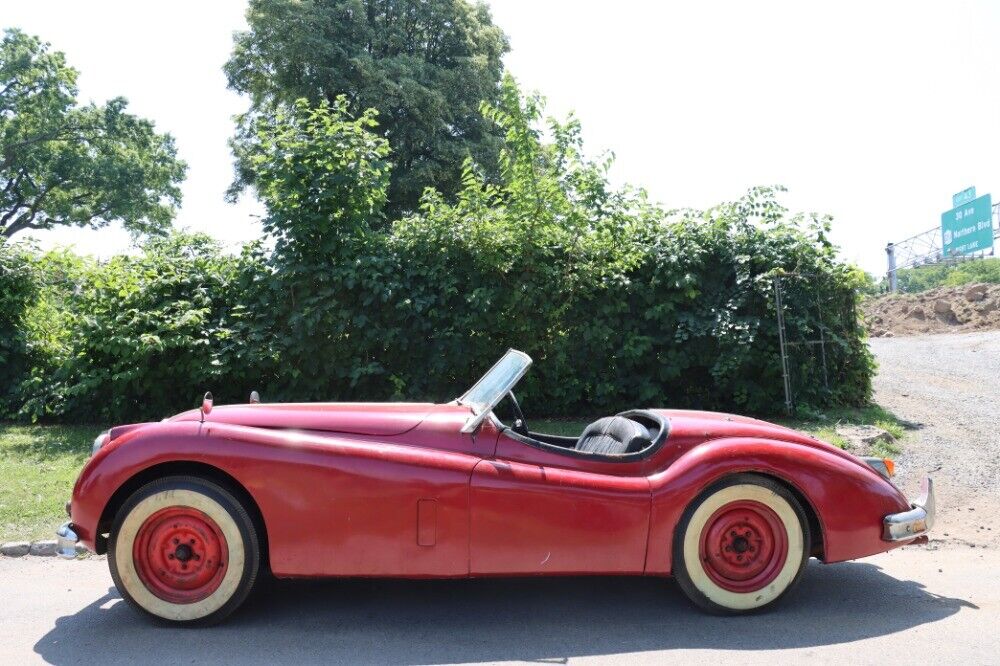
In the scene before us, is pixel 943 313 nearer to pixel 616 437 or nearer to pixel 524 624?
pixel 616 437

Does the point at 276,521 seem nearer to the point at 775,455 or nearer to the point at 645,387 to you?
the point at 775,455

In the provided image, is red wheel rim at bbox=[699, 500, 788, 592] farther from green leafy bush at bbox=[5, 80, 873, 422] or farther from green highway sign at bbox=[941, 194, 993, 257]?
green highway sign at bbox=[941, 194, 993, 257]

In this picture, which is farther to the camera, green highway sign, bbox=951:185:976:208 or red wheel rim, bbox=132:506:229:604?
green highway sign, bbox=951:185:976:208

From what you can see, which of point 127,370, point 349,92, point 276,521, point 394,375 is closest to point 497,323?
point 394,375

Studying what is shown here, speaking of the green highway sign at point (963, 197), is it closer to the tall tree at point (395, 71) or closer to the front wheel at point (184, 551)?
the tall tree at point (395, 71)

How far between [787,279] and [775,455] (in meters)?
6.22

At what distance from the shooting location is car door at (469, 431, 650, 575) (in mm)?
3943

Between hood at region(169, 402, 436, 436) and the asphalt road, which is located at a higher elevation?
hood at region(169, 402, 436, 436)

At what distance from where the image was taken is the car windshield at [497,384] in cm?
430

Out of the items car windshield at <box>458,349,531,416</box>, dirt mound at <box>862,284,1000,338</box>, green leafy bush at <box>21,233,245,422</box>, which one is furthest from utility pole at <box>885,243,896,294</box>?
car windshield at <box>458,349,531,416</box>

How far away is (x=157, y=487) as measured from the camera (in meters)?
3.98

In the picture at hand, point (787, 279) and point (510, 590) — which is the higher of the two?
point (787, 279)

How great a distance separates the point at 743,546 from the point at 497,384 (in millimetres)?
1511

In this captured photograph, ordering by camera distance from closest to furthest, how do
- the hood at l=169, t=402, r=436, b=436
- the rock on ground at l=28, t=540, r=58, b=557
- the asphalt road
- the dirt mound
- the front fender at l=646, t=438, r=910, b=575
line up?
the asphalt road < the front fender at l=646, t=438, r=910, b=575 < the hood at l=169, t=402, r=436, b=436 < the rock on ground at l=28, t=540, r=58, b=557 < the dirt mound
